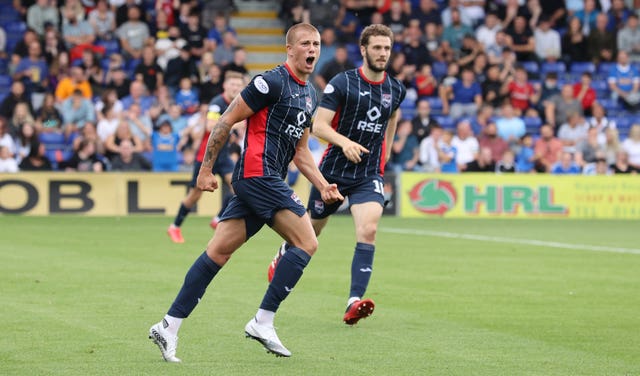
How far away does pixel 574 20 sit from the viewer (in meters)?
30.4

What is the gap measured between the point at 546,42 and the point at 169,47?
31.9 feet

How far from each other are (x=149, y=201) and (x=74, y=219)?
186cm

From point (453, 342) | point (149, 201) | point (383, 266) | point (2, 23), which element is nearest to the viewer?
point (453, 342)

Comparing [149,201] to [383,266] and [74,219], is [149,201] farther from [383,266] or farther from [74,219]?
[383,266]

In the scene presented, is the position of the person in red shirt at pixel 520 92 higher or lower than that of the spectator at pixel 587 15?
lower

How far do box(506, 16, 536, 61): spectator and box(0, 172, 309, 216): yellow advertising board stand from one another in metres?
8.87

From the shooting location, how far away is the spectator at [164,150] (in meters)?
23.6

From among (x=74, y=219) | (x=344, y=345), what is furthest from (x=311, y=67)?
(x=74, y=219)

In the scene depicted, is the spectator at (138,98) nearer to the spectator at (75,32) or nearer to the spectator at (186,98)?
the spectator at (186,98)

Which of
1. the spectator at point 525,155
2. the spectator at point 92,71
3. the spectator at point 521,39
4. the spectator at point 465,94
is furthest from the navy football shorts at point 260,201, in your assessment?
the spectator at point 521,39

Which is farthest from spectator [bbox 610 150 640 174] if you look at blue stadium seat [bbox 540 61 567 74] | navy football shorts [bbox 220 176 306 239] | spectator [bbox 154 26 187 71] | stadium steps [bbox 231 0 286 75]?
navy football shorts [bbox 220 176 306 239]

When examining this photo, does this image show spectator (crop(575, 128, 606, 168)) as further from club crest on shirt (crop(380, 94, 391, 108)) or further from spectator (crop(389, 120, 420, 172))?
club crest on shirt (crop(380, 94, 391, 108))

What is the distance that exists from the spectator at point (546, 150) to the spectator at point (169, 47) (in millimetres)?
8065

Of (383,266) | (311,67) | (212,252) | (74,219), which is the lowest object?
(74,219)
